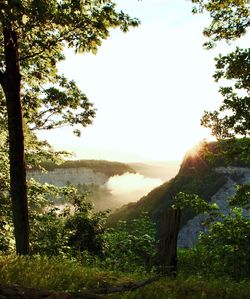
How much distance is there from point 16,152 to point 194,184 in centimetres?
8777

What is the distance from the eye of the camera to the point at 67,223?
28.7m

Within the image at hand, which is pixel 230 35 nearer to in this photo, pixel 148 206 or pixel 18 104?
pixel 18 104

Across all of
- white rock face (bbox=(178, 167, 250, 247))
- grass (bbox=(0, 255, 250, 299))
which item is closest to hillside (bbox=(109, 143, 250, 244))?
white rock face (bbox=(178, 167, 250, 247))

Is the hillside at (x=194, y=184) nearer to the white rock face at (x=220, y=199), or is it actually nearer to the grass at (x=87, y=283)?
the white rock face at (x=220, y=199)

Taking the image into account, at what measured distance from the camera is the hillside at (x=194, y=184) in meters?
89.6

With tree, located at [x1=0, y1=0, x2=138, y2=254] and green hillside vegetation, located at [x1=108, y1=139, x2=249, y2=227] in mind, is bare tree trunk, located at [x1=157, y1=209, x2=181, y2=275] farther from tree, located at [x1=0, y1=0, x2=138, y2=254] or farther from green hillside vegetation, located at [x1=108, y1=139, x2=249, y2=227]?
green hillside vegetation, located at [x1=108, y1=139, x2=249, y2=227]

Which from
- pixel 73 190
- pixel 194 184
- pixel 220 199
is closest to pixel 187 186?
pixel 194 184

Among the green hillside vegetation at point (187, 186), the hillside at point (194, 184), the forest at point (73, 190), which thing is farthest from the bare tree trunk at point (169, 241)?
the green hillside vegetation at point (187, 186)

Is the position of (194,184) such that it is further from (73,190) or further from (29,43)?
(29,43)

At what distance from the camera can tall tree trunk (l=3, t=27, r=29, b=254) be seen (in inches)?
479

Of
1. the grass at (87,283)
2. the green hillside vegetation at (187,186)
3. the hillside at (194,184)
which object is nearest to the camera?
the grass at (87,283)

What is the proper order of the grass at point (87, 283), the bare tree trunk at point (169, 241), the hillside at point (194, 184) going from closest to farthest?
the grass at point (87, 283) → the bare tree trunk at point (169, 241) → the hillside at point (194, 184)

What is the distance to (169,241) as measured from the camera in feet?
34.0

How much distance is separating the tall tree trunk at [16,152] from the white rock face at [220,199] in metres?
66.5
